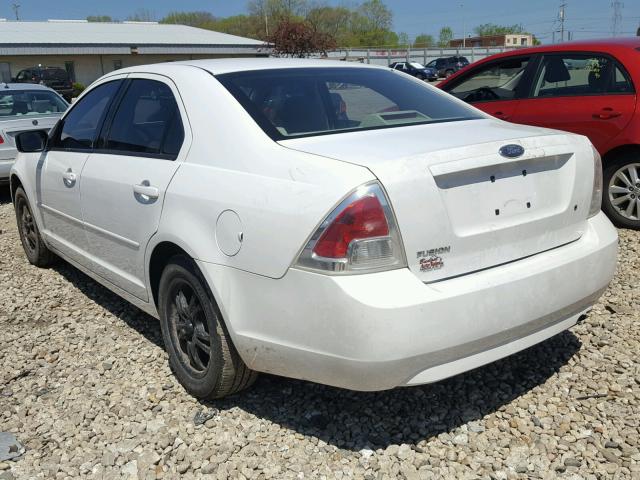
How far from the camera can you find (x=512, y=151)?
2.68 meters

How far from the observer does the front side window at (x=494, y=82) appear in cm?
668

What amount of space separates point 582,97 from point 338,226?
4548 millimetres

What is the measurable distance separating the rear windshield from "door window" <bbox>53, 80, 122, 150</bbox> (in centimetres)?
120

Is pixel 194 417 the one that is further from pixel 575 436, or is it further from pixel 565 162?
pixel 565 162

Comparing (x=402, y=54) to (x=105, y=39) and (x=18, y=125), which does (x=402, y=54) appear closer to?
(x=105, y=39)

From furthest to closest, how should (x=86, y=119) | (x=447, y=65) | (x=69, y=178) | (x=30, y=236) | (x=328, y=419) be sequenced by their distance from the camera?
(x=447, y=65)
(x=30, y=236)
(x=86, y=119)
(x=69, y=178)
(x=328, y=419)

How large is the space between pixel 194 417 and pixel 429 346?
4.36ft

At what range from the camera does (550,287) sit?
2.71 m

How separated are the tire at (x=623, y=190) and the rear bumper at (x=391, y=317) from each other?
131 inches

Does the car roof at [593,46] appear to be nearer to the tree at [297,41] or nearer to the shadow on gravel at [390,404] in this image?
the shadow on gravel at [390,404]

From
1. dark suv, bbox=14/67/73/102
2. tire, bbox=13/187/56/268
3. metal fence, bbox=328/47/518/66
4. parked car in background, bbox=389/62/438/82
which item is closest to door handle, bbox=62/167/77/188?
tire, bbox=13/187/56/268

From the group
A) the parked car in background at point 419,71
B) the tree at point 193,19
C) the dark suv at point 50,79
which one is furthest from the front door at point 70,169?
the tree at point 193,19

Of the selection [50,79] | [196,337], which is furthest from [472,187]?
[50,79]

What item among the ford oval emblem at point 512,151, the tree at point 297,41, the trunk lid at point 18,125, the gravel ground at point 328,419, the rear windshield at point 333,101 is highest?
the tree at point 297,41
